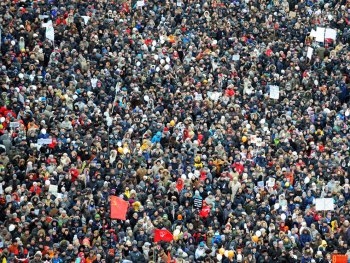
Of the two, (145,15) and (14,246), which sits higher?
(145,15)

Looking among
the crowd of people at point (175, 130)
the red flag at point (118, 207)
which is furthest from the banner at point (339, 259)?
the red flag at point (118, 207)

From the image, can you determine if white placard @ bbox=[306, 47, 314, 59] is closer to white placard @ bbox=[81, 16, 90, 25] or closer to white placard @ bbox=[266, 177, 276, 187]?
white placard @ bbox=[81, 16, 90, 25]

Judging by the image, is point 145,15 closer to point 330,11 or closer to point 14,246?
point 330,11

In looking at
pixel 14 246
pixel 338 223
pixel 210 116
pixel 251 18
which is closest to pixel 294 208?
pixel 338 223

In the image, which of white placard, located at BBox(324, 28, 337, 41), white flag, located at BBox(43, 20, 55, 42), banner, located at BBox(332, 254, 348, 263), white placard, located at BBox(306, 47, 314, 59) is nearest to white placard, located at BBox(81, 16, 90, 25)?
white flag, located at BBox(43, 20, 55, 42)

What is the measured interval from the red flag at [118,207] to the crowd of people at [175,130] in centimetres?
28

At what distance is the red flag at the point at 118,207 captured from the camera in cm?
4278

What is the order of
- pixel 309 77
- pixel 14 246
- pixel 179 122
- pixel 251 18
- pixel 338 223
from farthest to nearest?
pixel 251 18, pixel 309 77, pixel 179 122, pixel 338 223, pixel 14 246

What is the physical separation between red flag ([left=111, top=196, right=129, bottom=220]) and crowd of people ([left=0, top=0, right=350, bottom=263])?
10.9 inches

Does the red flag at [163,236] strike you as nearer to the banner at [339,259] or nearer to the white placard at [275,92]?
the banner at [339,259]

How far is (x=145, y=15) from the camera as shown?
55031mm

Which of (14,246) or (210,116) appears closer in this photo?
(14,246)

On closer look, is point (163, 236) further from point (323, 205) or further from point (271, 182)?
point (323, 205)

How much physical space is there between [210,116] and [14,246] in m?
10.9
